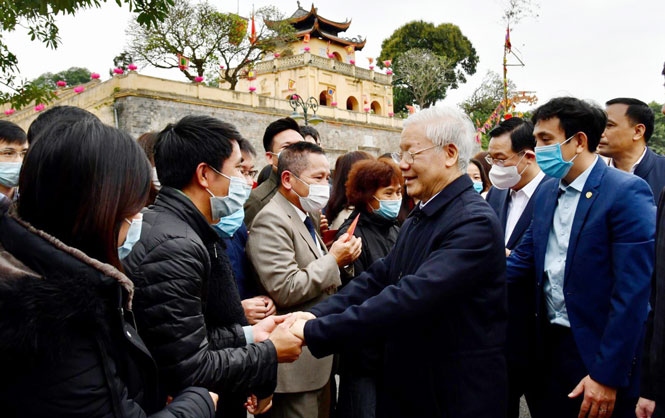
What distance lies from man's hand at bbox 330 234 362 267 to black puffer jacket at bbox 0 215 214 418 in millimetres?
1731

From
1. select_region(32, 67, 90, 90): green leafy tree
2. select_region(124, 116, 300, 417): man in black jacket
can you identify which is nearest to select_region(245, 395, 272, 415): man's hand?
select_region(124, 116, 300, 417): man in black jacket

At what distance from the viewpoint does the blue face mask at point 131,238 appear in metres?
1.80

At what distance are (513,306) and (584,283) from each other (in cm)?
74

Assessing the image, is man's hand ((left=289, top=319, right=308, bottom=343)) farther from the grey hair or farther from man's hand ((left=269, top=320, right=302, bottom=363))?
the grey hair

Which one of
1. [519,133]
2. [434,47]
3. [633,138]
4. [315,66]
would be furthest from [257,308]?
[434,47]

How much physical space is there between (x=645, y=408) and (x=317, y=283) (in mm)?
1721

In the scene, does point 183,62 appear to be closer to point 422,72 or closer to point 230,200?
point 422,72

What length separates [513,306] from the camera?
3189mm

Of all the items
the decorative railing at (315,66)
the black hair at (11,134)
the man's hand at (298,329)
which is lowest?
the man's hand at (298,329)

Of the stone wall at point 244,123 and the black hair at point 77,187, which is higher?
the stone wall at point 244,123

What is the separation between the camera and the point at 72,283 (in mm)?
1307

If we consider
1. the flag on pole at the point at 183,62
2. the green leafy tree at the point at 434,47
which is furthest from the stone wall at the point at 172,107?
the green leafy tree at the point at 434,47

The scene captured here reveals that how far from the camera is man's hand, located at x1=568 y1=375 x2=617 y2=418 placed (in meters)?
2.36

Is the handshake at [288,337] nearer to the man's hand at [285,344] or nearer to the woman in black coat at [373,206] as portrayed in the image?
the man's hand at [285,344]
